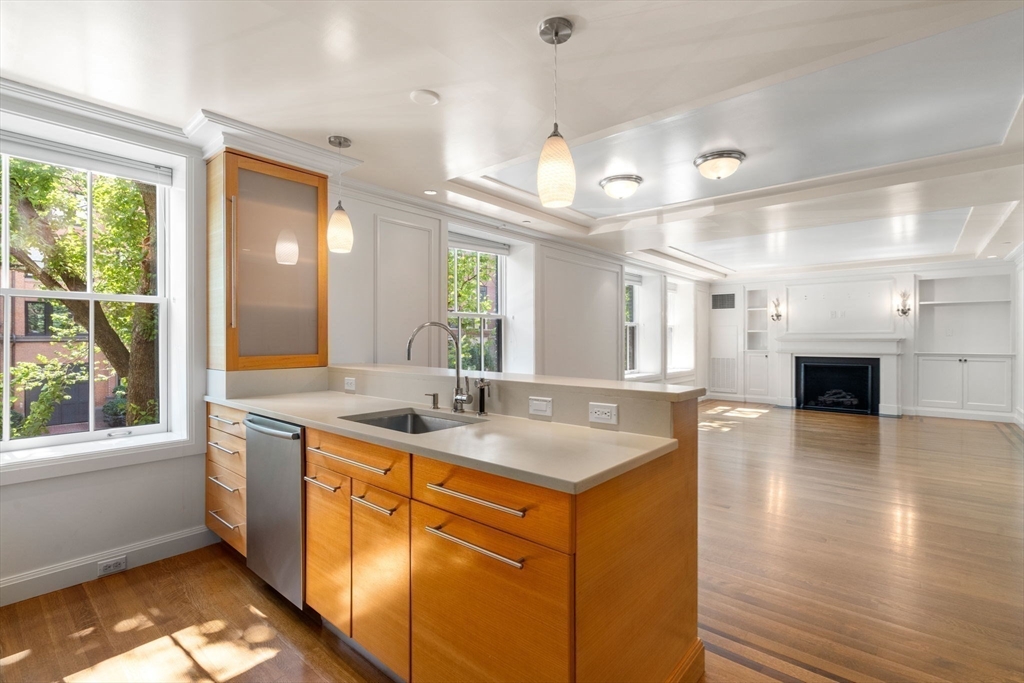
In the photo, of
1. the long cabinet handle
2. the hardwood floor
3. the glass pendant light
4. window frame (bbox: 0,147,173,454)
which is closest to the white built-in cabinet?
the hardwood floor

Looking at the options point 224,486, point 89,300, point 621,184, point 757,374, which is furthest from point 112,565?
point 757,374

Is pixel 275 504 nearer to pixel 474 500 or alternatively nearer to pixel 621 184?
pixel 474 500

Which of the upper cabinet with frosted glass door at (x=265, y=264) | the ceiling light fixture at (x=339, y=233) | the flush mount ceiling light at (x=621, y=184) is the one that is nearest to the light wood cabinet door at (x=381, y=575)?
the ceiling light fixture at (x=339, y=233)

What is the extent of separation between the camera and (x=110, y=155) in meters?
2.86

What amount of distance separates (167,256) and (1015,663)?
4.67 metres

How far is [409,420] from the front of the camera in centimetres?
252

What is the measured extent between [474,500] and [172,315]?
267 centimetres

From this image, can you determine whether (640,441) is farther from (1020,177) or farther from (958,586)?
(1020,177)

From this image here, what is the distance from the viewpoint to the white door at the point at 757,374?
9602 mm

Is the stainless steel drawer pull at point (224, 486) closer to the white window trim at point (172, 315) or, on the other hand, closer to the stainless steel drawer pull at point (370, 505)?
the white window trim at point (172, 315)

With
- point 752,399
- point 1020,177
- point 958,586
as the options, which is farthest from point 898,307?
point 958,586

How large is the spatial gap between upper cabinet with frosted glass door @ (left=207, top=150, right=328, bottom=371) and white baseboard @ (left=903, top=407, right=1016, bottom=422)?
932cm

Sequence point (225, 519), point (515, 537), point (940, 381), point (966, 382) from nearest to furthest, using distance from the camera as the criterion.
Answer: point (515, 537) < point (225, 519) < point (966, 382) < point (940, 381)

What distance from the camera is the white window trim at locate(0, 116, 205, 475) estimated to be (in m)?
2.62
